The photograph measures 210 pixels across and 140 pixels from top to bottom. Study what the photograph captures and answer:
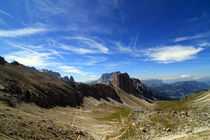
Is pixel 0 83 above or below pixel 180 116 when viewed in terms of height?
above

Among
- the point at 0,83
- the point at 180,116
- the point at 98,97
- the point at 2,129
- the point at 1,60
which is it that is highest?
the point at 1,60

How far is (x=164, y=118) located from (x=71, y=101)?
318 ft

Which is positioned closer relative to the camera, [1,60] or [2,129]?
[2,129]

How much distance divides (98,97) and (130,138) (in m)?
143

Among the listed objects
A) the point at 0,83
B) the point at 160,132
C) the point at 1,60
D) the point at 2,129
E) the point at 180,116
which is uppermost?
the point at 1,60

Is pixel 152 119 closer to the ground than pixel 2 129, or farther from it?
closer to the ground

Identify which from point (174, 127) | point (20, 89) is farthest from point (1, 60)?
point (174, 127)

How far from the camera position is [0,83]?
6912 centimetres

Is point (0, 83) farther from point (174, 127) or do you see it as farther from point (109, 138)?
point (174, 127)

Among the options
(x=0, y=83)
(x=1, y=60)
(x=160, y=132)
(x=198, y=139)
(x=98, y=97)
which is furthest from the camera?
(x=98, y=97)

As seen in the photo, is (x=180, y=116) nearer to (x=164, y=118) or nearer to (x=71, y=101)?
(x=164, y=118)

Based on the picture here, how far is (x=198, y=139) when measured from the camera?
22.9m

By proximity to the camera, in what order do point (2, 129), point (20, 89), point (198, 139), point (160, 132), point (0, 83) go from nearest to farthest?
1. point (198, 139)
2. point (2, 129)
3. point (160, 132)
4. point (0, 83)
5. point (20, 89)

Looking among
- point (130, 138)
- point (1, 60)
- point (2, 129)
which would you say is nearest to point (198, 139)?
point (130, 138)
